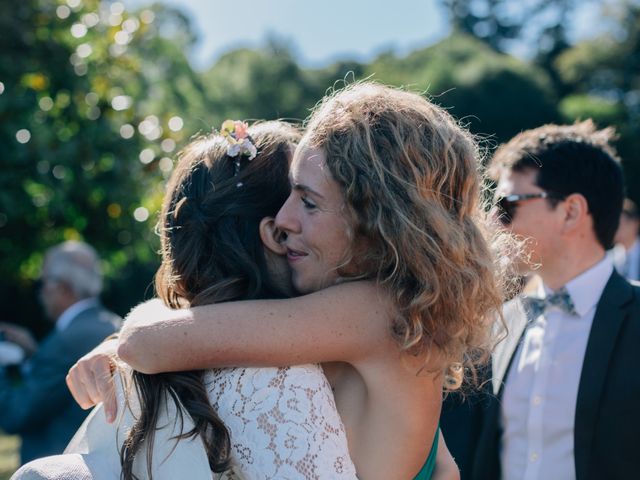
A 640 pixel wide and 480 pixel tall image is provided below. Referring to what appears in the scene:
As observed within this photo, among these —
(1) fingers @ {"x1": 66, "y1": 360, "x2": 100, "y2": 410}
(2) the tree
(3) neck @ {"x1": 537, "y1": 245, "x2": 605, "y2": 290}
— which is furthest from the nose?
(2) the tree

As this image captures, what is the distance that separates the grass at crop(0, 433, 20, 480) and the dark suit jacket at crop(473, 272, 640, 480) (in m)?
7.67

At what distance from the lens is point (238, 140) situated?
2322 mm

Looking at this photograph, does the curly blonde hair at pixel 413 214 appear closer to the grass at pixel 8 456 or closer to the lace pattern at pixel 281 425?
the lace pattern at pixel 281 425

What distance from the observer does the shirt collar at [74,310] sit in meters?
5.55

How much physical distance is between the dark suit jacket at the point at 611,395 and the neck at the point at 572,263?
28 cm

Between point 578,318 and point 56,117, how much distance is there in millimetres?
5161

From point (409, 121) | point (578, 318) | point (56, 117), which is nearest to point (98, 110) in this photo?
point (56, 117)

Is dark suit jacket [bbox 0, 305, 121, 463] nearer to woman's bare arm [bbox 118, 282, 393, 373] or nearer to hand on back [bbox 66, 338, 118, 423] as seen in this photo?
hand on back [bbox 66, 338, 118, 423]

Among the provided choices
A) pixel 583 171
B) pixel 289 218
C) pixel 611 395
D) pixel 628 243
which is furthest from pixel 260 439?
pixel 628 243

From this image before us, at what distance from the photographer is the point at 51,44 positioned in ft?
23.2

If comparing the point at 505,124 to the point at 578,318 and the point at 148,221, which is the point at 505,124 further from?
the point at 578,318

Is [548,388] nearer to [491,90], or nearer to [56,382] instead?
[56,382]

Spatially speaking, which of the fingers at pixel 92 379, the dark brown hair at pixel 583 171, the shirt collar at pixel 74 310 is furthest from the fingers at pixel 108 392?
the shirt collar at pixel 74 310

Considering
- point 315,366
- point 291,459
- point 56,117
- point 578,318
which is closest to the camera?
point 291,459
